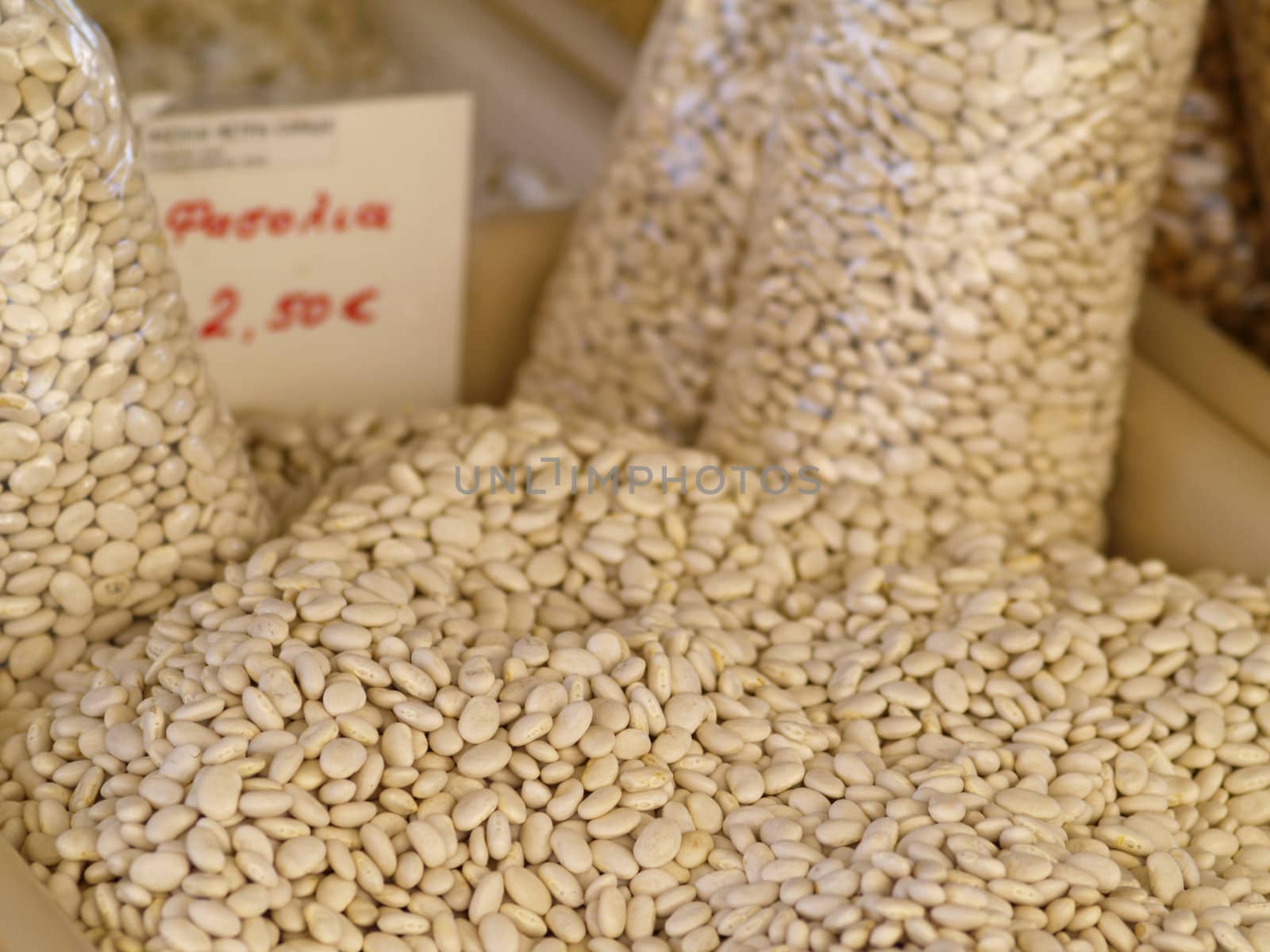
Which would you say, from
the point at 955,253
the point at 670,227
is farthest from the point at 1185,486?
the point at 670,227

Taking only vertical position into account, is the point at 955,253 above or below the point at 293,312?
above

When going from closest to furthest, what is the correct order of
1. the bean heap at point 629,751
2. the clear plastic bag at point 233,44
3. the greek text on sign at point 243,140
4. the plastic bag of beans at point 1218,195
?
the bean heap at point 629,751, the greek text on sign at point 243,140, the plastic bag of beans at point 1218,195, the clear plastic bag at point 233,44

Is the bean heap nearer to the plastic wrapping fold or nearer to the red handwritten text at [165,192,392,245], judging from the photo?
the plastic wrapping fold

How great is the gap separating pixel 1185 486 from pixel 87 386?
0.79 meters

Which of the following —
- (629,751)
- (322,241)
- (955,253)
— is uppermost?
(955,253)

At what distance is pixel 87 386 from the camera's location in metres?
0.72

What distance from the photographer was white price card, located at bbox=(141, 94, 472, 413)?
983 mm

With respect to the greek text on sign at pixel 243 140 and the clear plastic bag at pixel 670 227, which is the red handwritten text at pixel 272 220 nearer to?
the greek text on sign at pixel 243 140

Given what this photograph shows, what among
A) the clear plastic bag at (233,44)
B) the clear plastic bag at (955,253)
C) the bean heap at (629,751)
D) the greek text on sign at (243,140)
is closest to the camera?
the bean heap at (629,751)

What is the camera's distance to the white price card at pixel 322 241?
0.98 meters

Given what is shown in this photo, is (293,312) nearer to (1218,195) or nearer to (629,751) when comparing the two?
(629,751)

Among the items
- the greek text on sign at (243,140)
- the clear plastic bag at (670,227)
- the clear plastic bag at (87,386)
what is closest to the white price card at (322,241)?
the greek text on sign at (243,140)

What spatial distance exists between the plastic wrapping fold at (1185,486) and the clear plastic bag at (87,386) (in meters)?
0.70

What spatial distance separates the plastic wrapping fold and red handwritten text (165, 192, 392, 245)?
2.14 feet
